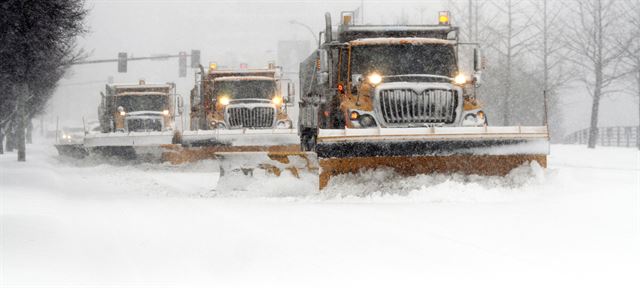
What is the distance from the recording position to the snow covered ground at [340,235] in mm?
5992

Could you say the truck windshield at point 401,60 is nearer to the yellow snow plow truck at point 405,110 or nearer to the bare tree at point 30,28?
the yellow snow plow truck at point 405,110

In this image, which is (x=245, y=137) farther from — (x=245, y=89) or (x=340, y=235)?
(x=340, y=235)

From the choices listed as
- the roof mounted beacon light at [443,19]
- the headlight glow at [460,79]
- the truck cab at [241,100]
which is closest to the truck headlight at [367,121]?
the headlight glow at [460,79]

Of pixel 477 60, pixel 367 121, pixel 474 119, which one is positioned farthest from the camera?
pixel 477 60

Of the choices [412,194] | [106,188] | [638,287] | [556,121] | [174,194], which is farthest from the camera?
[556,121]

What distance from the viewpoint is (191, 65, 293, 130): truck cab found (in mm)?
21281

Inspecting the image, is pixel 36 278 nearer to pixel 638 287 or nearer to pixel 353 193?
pixel 638 287

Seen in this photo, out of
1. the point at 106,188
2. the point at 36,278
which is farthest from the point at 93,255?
the point at 106,188

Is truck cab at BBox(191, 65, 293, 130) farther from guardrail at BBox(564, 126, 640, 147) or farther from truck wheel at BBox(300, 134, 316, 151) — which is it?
guardrail at BBox(564, 126, 640, 147)

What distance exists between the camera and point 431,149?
11.5m

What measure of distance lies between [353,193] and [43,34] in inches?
343

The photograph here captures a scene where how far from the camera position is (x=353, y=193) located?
1177 centimetres

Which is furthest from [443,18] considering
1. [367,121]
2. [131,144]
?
[131,144]

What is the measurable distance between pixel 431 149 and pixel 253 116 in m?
10.4
